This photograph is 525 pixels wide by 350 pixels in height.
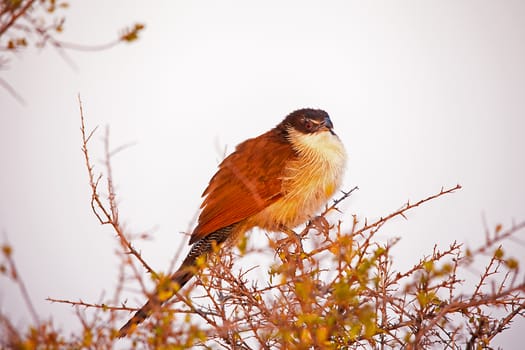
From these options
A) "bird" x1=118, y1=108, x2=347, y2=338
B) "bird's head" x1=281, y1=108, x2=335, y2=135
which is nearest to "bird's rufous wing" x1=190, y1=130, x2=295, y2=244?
Answer: "bird" x1=118, y1=108, x2=347, y2=338

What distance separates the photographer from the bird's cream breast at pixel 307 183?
3.73 metres

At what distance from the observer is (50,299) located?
238cm

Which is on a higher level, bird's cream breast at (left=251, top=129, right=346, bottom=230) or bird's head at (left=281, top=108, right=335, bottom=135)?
bird's head at (left=281, top=108, right=335, bottom=135)

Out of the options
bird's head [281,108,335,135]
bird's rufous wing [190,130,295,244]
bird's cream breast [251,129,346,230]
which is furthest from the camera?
bird's head [281,108,335,135]

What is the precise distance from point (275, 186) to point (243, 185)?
0.22 m

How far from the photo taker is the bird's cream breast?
3730mm

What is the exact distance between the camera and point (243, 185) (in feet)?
12.3

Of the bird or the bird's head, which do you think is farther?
the bird's head

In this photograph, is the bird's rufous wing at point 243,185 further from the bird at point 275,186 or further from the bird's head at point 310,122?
the bird's head at point 310,122

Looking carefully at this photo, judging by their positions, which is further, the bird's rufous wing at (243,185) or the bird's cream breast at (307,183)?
the bird's cream breast at (307,183)

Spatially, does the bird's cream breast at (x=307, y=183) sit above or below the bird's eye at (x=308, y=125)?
below

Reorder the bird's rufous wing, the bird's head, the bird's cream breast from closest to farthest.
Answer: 1. the bird's rufous wing
2. the bird's cream breast
3. the bird's head

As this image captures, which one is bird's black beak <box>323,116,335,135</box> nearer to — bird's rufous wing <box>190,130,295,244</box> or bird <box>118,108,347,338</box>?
bird <box>118,108,347,338</box>

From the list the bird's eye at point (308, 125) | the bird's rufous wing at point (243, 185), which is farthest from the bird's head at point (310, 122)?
the bird's rufous wing at point (243, 185)
